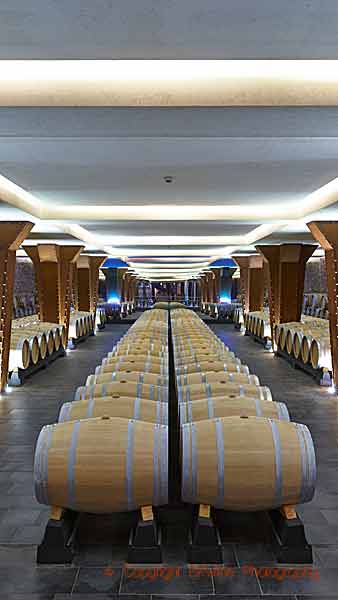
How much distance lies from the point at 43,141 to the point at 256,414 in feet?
9.46

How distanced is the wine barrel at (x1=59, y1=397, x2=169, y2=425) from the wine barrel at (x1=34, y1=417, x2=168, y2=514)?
65 cm

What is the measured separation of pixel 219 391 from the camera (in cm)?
450

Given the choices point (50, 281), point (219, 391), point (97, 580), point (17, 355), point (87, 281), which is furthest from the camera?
point (87, 281)

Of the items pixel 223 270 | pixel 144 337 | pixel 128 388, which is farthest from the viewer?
pixel 223 270

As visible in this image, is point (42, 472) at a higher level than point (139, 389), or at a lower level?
lower

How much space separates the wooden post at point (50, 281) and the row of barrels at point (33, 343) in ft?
2.14

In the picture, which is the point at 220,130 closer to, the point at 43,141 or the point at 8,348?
the point at 43,141

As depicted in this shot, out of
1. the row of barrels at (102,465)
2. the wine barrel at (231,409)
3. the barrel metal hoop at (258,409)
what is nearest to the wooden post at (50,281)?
the wine barrel at (231,409)

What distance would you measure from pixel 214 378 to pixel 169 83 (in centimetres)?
275

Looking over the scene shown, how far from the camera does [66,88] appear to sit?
3.15 metres

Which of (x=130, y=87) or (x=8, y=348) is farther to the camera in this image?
(x=8, y=348)

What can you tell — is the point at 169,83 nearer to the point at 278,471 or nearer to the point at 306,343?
the point at 278,471

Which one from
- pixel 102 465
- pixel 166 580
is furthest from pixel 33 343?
pixel 166 580
